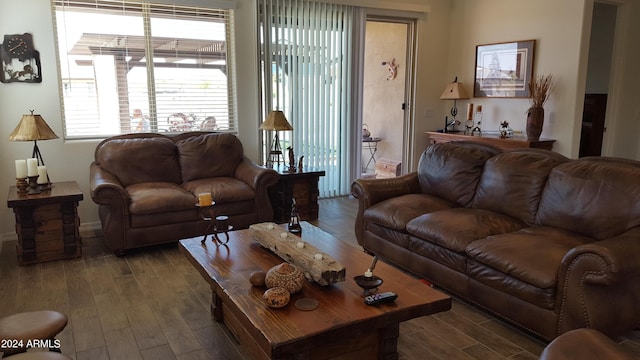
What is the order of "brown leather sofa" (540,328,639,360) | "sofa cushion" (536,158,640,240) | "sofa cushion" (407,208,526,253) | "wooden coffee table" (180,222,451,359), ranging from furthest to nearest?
1. "sofa cushion" (407,208,526,253)
2. "sofa cushion" (536,158,640,240)
3. "wooden coffee table" (180,222,451,359)
4. "brown leather sofa" (540,328,639,360)

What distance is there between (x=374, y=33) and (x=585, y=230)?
19.0 feet

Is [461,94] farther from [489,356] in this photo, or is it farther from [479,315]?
[489,356]

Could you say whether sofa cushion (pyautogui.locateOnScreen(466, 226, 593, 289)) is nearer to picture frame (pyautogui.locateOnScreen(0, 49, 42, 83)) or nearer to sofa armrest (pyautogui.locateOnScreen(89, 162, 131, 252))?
sofa armrest (pyautogui.locateOnScreen(89, 162, 131, 252))

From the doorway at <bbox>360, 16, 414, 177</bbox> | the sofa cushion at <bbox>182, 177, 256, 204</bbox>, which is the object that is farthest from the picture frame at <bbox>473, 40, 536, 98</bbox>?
the sofa cushion at <bbox>182, 177, 256, 204</bbox>

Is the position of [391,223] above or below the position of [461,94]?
below

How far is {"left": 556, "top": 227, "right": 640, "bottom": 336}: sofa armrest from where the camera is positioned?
7.17 ft

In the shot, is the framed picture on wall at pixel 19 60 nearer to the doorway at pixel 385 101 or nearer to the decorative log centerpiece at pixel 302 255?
the decorative log centerpiece at pixel 302 255

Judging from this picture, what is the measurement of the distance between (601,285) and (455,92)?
4351 mm

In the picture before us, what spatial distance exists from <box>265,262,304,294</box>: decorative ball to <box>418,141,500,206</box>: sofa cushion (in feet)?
6.58

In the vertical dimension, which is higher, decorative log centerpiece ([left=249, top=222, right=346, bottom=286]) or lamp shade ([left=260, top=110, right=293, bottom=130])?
lamp shade ([left=260, top=110, right=293, bottom=130])

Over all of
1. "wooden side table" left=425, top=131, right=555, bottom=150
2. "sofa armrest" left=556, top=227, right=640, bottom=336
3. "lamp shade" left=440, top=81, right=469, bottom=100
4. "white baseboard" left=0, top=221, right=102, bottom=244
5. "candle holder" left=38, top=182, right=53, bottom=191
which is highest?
"lamp shade" left=440, top=81, right=469, bottom=100

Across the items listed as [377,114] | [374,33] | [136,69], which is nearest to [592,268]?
[136,69]

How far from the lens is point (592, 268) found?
2.21 metres

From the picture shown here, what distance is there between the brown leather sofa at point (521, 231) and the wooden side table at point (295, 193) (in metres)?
1.14
